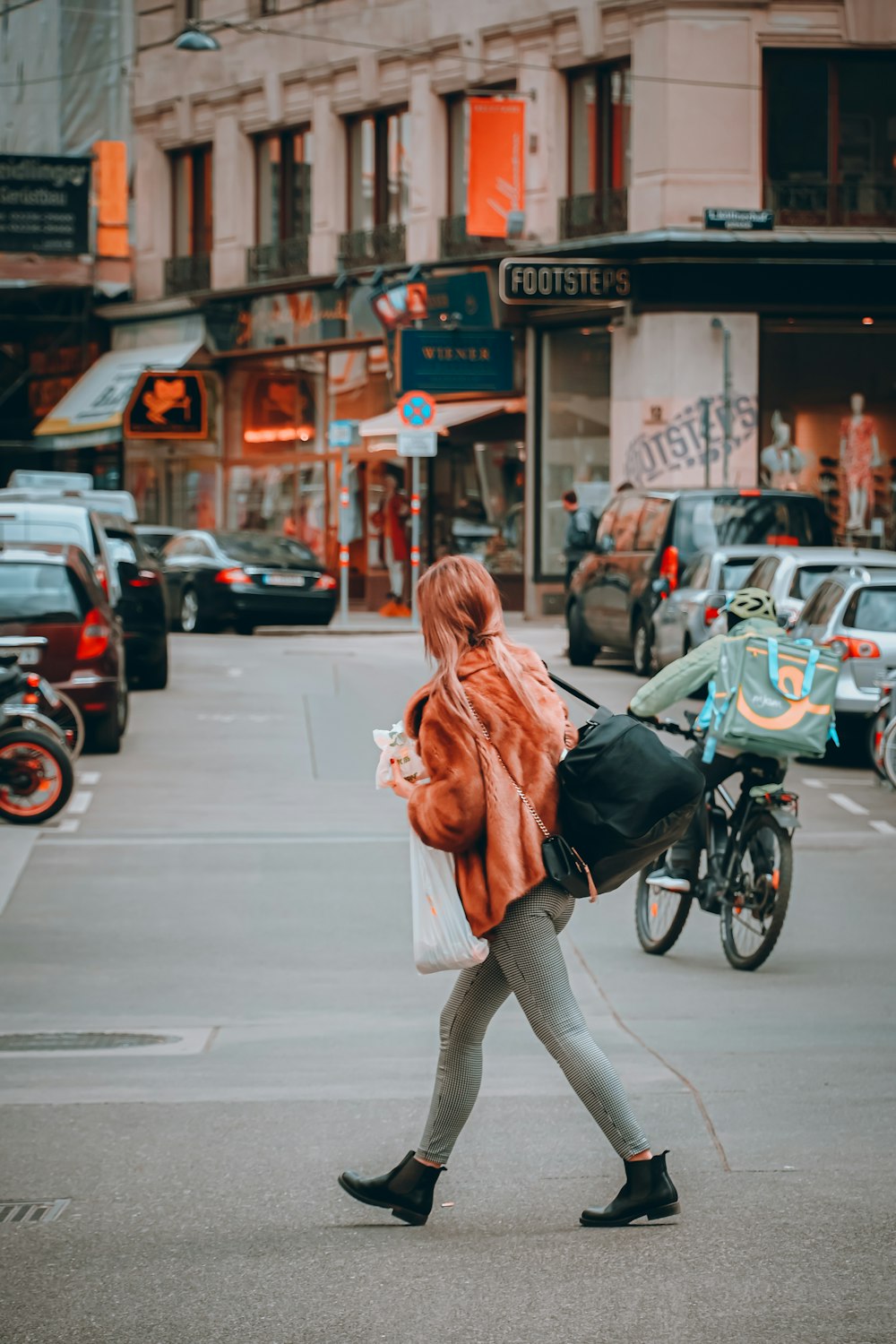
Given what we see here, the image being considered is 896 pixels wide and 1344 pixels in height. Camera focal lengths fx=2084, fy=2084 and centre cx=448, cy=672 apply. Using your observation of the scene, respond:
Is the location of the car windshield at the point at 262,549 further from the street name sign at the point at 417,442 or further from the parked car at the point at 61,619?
the parked car at the point at 61,619

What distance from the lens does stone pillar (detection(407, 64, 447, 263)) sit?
33.7 meters

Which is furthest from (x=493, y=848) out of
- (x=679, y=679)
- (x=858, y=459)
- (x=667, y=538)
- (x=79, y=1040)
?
(x=858, y=459)

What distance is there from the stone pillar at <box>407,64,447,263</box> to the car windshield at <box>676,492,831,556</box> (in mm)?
13510

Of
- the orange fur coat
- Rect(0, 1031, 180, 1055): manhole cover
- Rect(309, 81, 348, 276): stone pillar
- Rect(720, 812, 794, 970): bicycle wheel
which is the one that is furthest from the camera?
Rect(309, 81, 348, 276): stone pillar

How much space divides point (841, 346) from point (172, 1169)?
1029 inches

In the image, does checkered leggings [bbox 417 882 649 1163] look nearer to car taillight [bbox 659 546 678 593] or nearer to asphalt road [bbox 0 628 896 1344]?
asphalt road [bbox 0 628 896 1344]

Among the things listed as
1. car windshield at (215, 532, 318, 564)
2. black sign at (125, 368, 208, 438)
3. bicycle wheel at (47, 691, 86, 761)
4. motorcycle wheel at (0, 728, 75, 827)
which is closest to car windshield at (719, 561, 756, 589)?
bicycle wheel at (47, 691, 86, 761)

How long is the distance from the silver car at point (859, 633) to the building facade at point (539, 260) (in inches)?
490

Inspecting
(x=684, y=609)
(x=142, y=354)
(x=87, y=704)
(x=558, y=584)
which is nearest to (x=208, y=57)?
(x=142, y=354)

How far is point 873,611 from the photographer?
15938 mm

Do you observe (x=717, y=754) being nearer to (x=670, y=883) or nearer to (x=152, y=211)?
(x=670, y=883)

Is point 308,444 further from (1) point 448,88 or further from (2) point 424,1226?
(2) point 424,1226

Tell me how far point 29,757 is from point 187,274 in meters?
28.4

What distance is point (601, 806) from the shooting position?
16.4 ft
